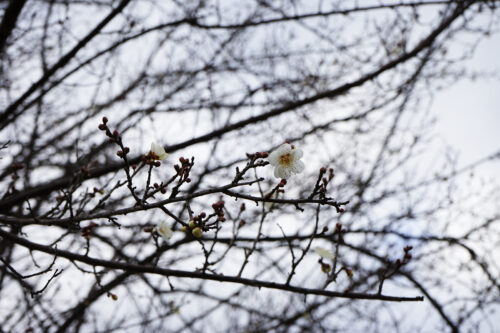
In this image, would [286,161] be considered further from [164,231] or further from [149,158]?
[164,231]

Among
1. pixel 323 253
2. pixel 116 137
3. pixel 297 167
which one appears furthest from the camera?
pixel 323 253

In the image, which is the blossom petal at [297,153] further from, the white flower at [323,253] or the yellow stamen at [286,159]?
the white flower at [323,253]

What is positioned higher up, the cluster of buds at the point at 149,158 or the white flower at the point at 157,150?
the white flower at the point at 157,150

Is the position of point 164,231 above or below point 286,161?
above

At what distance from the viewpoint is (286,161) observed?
1962 millimetres

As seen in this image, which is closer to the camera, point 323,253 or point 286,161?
point 286,161

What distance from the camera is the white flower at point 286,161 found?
6.31ft

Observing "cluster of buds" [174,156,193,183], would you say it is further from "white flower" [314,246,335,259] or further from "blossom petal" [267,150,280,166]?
"white flower" [314,246,335,259]

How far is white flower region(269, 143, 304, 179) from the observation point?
6.31ft

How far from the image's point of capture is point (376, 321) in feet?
16.5

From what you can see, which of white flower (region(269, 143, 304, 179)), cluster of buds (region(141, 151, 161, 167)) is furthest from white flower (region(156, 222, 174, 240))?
white flower (region(269, 143, 304, 179))

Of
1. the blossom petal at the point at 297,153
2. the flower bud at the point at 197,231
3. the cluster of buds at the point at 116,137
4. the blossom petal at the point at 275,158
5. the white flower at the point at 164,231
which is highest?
the white flower at the point at 164,231

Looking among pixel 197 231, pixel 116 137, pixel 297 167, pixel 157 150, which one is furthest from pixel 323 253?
pixel 116 137

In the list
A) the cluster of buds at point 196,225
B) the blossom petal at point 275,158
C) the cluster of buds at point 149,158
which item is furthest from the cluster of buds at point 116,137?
the blossom petal at point 275,158
